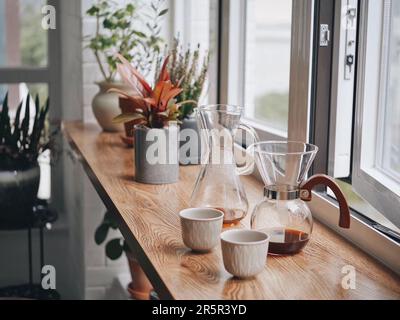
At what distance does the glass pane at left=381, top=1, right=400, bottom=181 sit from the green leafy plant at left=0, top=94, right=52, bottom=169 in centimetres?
175

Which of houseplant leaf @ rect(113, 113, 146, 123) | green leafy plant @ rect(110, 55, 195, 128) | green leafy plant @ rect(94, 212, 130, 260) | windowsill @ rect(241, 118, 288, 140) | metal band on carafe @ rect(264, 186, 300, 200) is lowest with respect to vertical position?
green leafy plant @ rect(94, 212, 130, 260)

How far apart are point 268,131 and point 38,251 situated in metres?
1.46

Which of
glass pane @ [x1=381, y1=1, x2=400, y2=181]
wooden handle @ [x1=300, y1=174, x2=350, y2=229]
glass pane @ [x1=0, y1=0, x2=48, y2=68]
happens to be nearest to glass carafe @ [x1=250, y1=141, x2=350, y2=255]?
wooden handle @ [x1=300, y1=174, x2=350, y2=229]

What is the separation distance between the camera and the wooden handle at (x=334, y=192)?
4.17 ft

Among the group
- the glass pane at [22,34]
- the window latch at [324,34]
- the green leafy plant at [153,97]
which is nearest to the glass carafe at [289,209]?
the window latch at [324,34]

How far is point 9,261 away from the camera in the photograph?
10.1ft

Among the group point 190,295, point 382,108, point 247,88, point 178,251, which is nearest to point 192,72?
point 247,88

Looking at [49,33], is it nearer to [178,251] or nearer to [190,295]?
[178,251]

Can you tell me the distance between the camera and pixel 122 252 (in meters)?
2.89

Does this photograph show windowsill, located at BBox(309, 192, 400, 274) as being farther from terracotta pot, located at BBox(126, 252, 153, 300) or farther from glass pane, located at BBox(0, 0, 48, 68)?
glass pane, located at BBox(0, 0, 48, 68)

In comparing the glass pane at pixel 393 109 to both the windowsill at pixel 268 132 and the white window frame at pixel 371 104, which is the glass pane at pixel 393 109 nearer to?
the white window frame at pixel 371 104

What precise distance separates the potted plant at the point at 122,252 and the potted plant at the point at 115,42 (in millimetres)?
471

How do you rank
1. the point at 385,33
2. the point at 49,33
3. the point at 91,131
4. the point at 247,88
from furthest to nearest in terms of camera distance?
the point at 49,33 < the point at 91,131 < the point at 247,88 < the point at 385,33

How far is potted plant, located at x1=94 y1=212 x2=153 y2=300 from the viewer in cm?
273
